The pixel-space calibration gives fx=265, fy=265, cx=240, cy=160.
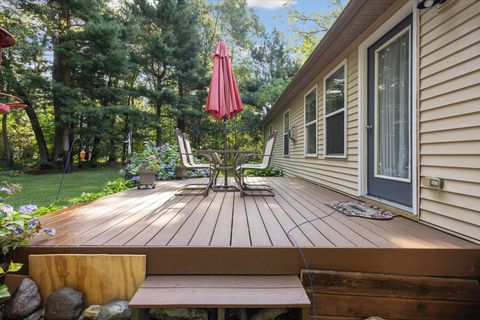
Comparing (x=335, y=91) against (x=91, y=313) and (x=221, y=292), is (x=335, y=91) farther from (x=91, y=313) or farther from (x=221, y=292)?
(x=91, y=313)

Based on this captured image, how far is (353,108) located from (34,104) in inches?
481

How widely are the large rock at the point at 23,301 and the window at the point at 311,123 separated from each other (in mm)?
4589

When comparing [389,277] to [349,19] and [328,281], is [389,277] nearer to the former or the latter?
[328,281]

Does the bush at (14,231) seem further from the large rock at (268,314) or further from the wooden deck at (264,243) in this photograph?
the large rock at (268,314)

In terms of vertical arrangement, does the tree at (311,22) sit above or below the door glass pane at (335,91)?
above

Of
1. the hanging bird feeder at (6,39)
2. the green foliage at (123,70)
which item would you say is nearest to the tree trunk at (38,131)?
the green foliage at (123,70)

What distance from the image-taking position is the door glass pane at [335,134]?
3.92m

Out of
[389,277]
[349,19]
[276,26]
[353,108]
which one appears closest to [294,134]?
[353,108]

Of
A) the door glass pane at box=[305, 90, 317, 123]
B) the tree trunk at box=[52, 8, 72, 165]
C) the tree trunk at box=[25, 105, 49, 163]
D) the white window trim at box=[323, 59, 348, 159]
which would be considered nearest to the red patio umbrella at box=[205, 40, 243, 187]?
the white window trim at box=[323, 59, 348, 159]

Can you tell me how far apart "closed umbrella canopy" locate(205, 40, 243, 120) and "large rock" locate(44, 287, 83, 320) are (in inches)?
119

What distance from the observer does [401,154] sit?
2.57m

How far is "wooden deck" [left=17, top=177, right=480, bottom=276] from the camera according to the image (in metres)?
1.59

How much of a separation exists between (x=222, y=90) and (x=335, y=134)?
6.29 ft

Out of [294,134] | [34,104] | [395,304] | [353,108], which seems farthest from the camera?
[34,104]
